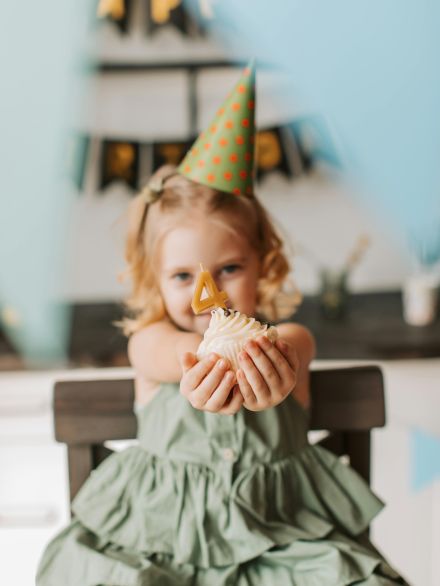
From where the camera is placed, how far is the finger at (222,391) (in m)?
0.69

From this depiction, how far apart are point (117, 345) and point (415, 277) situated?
749mm

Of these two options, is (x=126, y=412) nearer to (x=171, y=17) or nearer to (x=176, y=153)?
(x=176, y=153)

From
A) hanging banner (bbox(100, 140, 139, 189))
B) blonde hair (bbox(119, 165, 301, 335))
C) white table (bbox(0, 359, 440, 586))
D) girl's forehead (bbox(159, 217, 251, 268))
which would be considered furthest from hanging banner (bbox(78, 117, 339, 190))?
girl's forehead (bbox(159, 217, 251, 268))

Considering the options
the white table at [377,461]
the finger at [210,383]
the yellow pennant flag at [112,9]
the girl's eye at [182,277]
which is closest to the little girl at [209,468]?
the girl's eye at [182,277]

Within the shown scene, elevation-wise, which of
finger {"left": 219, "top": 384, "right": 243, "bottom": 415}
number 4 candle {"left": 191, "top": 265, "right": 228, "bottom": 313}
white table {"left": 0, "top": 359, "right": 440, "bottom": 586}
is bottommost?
white table {"left": 0, "top": 359, "right": 440, "bottom": 586}

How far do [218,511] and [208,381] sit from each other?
240 mm

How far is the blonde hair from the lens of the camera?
0.90m

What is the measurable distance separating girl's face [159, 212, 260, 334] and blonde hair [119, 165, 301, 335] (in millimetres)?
26

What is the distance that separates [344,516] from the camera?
35.2 inches

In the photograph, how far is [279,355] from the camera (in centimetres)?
70

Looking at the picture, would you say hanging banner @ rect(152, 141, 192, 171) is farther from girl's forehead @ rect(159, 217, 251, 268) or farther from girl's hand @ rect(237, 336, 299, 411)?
girl's hand @ rect(237, 336, 299, 411)

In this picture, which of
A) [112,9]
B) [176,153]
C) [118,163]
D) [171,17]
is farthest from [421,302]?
[112,9]

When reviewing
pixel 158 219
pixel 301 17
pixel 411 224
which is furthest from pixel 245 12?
pixel 158 219

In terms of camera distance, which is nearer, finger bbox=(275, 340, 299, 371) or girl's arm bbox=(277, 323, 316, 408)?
finger bbox=(275, 340, 299, 371)
